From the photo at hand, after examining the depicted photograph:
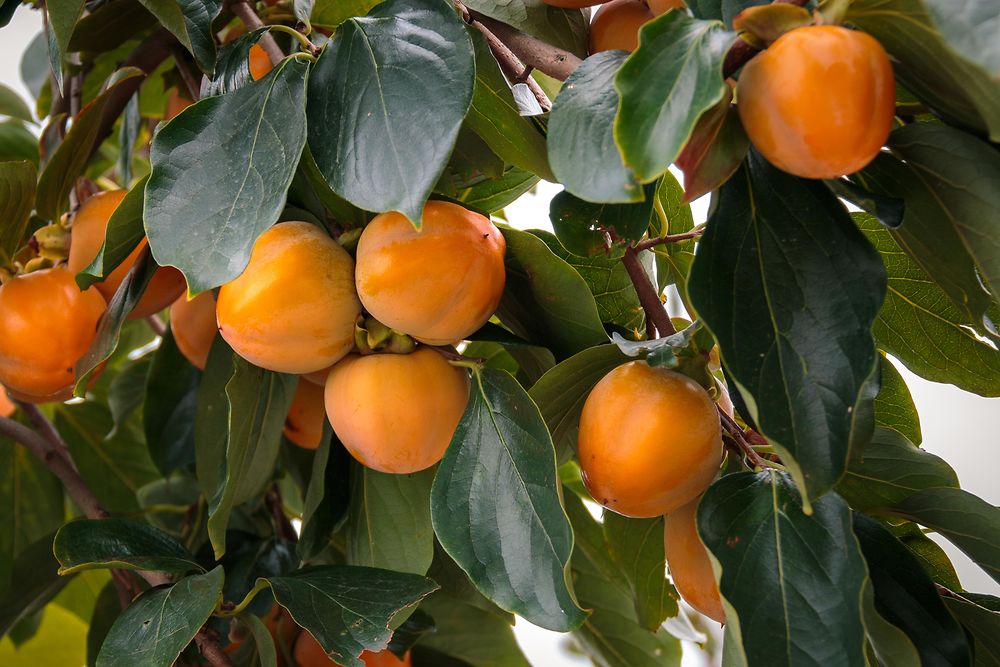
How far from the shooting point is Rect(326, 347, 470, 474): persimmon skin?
479 millimetres

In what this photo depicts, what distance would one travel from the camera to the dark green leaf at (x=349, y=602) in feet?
1.62

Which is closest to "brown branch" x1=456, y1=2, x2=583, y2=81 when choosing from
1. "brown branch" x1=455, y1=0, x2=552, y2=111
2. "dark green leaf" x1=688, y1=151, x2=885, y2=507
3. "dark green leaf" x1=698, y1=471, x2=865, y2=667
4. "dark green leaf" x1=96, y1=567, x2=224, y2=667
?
"brown branch" x1=455, y1=0, x2=552, y2=111

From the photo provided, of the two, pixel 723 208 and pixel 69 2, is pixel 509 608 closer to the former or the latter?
pixel 723 208

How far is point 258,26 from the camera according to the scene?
56cm

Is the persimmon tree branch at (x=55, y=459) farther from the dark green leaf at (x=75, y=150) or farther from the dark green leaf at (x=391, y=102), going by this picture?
the dark green leaf at (x=391, y=102)

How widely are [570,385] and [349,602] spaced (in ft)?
0.54

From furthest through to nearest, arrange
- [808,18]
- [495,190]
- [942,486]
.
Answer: [495,190] → [942,486] → [808,18]

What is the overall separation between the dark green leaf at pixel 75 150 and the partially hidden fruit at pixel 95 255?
19 millimetres

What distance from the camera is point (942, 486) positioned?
0.50 metres

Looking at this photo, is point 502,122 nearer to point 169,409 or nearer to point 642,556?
point 642,556

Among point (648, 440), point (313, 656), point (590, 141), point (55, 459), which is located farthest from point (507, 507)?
point (55, 459)

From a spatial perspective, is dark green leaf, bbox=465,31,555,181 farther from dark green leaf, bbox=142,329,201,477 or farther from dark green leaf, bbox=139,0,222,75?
dark green leaf, bbox=142,329,201,477

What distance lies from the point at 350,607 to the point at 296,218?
21 cm

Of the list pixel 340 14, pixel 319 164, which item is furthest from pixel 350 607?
pixel 340 14
